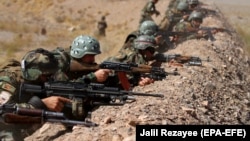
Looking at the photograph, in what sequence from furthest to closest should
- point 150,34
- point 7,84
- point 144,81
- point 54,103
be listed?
1. point 150,34
2. point 144,81
3. point 54,103
4. point 7,84

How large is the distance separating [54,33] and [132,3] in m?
6.46

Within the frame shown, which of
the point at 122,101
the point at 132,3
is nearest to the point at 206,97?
the point at 122,101

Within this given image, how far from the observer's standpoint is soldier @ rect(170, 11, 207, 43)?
47.2ft

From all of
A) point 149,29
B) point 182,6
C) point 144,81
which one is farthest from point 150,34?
point 182,6

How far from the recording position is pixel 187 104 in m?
7.12

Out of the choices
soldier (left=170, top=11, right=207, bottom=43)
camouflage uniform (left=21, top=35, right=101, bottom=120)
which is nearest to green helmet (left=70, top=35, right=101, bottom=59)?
camouflage uniform (left=21, top=35, right=101, bottom=120)

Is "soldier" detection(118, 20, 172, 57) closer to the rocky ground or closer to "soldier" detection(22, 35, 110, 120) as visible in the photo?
the rocky ground

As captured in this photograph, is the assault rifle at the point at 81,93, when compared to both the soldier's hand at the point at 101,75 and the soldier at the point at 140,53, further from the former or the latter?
the soldier at the point at 140,53

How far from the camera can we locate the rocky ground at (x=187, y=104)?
5.98 metres

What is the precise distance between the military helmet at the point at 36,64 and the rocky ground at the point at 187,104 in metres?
0.78

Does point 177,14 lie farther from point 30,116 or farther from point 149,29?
point 30,116

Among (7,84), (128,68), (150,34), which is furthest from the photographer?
(150,34)

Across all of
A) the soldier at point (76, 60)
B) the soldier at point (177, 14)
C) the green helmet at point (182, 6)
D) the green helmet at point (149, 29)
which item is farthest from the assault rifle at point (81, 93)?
the green helmet at point (182, 6)

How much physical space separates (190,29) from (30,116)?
9.76 meters
